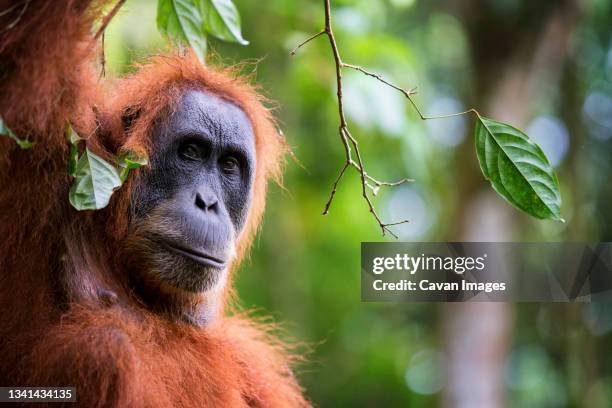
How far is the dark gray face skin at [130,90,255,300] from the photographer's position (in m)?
3.16

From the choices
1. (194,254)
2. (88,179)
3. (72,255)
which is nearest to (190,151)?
(194,254)

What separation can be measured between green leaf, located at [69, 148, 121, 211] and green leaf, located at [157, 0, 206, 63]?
22.8 inches

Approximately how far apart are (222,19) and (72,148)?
69cm

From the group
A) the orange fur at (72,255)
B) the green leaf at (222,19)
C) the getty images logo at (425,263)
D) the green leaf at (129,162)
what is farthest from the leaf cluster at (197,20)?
the getty images logo at (425,263)

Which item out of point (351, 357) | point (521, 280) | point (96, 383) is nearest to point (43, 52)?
point (96, 383)

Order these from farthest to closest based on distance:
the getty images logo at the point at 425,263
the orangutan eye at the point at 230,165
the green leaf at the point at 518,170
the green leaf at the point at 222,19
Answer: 1. the getty images logo at the point at 425,263
2. the orangutan eye at the point at 230,165
3. the green leaf at the point at 222,19
4. the green leaf at the point at 518,170

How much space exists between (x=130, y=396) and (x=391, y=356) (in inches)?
390

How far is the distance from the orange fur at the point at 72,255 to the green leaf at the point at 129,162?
7cm

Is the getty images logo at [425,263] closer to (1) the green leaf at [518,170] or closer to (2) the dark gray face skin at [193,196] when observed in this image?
(2) the dark gray face skin at [193,196]

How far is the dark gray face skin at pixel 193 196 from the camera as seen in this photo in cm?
316

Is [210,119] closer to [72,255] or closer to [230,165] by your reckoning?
[230,165]

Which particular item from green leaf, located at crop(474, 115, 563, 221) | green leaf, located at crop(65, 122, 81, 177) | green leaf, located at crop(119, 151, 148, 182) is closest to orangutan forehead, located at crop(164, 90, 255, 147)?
green leaf, located at crop(119, 151, 148, 182)

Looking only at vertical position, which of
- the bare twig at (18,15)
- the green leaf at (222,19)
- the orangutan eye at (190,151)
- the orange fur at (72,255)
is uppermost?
the green leaf at (222,19)

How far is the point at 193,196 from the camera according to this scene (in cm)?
325
